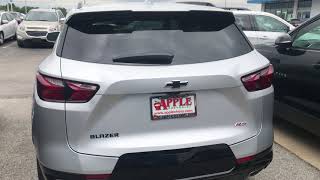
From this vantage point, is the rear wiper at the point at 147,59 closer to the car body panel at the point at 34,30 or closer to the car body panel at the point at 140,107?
the car body panel at the point at 140,107

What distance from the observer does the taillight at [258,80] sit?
10.1 feet

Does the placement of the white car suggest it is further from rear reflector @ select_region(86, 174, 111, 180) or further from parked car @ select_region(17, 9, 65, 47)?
rear reflector @ select_region(86, 174, 111, 180)

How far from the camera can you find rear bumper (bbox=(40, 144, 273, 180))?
112 inches

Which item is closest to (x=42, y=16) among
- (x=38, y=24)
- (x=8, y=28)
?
(x=38, y=24)

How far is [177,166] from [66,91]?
869 millimetres

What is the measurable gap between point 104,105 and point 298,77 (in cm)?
281

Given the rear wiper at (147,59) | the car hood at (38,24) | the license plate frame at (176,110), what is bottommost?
the car hood at (38,24)

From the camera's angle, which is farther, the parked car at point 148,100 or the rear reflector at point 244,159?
the rear reflector at point 244,159

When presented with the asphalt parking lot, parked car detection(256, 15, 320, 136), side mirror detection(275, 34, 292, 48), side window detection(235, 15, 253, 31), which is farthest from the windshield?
side mirror detection(275, 34, 292, 48)

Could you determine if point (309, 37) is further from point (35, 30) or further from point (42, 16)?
point (42, 16)

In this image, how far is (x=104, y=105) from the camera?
2779 millimetres

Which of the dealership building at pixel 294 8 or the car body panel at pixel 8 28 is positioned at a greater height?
the car body panel at pixel 8 28

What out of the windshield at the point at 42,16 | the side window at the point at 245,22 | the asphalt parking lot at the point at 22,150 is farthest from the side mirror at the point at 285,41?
the windshield at the point at 42,16

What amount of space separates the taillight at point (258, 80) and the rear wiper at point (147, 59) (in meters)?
0.55
